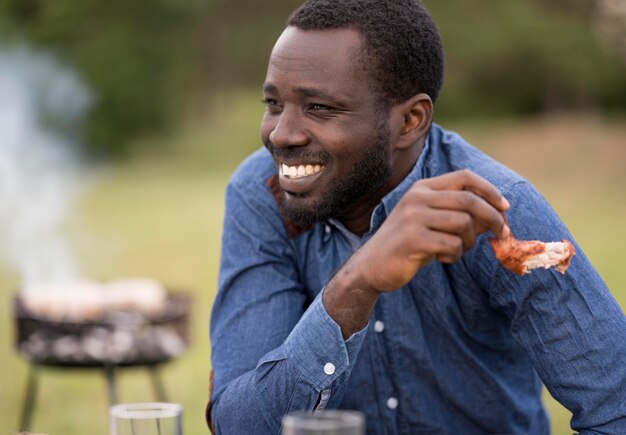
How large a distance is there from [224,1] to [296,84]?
29889 mm

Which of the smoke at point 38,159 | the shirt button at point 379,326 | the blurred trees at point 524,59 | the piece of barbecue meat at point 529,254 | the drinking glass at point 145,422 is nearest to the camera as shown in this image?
the drinking glass at point 145,422

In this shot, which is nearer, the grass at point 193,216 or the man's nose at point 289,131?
the man's nose at point 289,131

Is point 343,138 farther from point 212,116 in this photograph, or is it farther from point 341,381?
point 212,116

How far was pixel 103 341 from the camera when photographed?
18.3ft

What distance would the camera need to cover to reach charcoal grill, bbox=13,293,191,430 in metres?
5.59

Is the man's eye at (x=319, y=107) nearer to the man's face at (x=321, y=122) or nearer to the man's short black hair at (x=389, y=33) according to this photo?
the man's face at (x=321, y=122)

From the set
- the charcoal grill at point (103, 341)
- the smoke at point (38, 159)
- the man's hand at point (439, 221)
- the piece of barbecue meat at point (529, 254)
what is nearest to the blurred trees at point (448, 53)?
the smoke at point (38, 159)

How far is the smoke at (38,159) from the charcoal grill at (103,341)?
3307mm

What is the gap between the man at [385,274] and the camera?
8.71 feet

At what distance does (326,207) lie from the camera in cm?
306

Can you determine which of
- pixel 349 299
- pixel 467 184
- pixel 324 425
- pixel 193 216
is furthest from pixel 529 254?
pixel 193 216

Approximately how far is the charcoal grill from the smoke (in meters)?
3.31

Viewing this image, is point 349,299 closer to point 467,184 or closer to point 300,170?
point 467,184

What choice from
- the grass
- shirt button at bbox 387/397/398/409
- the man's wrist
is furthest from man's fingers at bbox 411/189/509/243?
the grass
